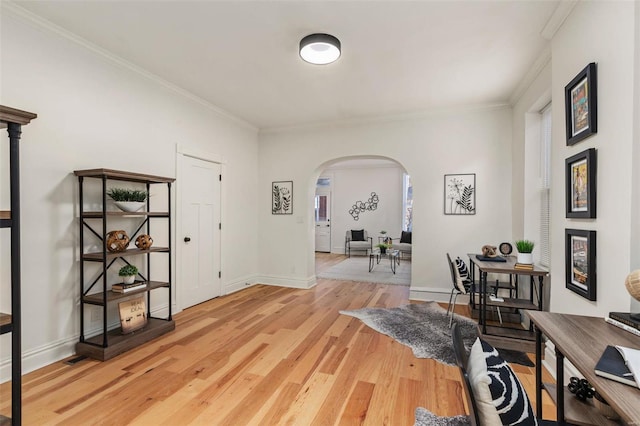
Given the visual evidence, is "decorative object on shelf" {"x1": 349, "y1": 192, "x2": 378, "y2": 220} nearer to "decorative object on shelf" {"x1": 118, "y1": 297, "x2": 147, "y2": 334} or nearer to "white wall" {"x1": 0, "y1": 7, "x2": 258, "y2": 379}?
"white wall" {"x1": 0, "y1": 7, "x2": 258, "y2": 379}

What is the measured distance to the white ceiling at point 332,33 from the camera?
2.29 meters

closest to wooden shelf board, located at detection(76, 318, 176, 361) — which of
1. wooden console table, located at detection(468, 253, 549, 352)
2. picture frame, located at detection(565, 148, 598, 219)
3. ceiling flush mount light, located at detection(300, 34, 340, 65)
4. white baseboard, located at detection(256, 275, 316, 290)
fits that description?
white baseboard, located at detection(256, 275, 316, 290)

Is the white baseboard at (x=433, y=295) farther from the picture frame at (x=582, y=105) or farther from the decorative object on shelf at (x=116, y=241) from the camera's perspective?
the decorative object on shelf at (x=116, y=241)

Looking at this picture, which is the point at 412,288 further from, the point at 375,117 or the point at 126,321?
the point at 126,321

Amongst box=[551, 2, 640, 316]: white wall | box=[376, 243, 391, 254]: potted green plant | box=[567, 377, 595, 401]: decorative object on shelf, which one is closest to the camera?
box=[567, 377, 595, 401]: decorative object on shelf

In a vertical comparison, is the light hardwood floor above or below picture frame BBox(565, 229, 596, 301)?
below

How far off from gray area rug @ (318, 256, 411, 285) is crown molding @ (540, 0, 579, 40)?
4.14m

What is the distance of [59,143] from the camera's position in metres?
2.58

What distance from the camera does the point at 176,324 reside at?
3416mm

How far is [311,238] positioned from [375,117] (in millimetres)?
2298

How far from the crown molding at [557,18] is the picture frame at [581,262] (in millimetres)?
1605

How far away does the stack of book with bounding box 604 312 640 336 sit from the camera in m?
1.24

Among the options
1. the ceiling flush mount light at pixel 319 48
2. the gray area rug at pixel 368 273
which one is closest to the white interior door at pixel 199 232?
the ceiling flush mount light at pixel 319 48

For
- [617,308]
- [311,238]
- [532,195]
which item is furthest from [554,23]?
[311,238]
